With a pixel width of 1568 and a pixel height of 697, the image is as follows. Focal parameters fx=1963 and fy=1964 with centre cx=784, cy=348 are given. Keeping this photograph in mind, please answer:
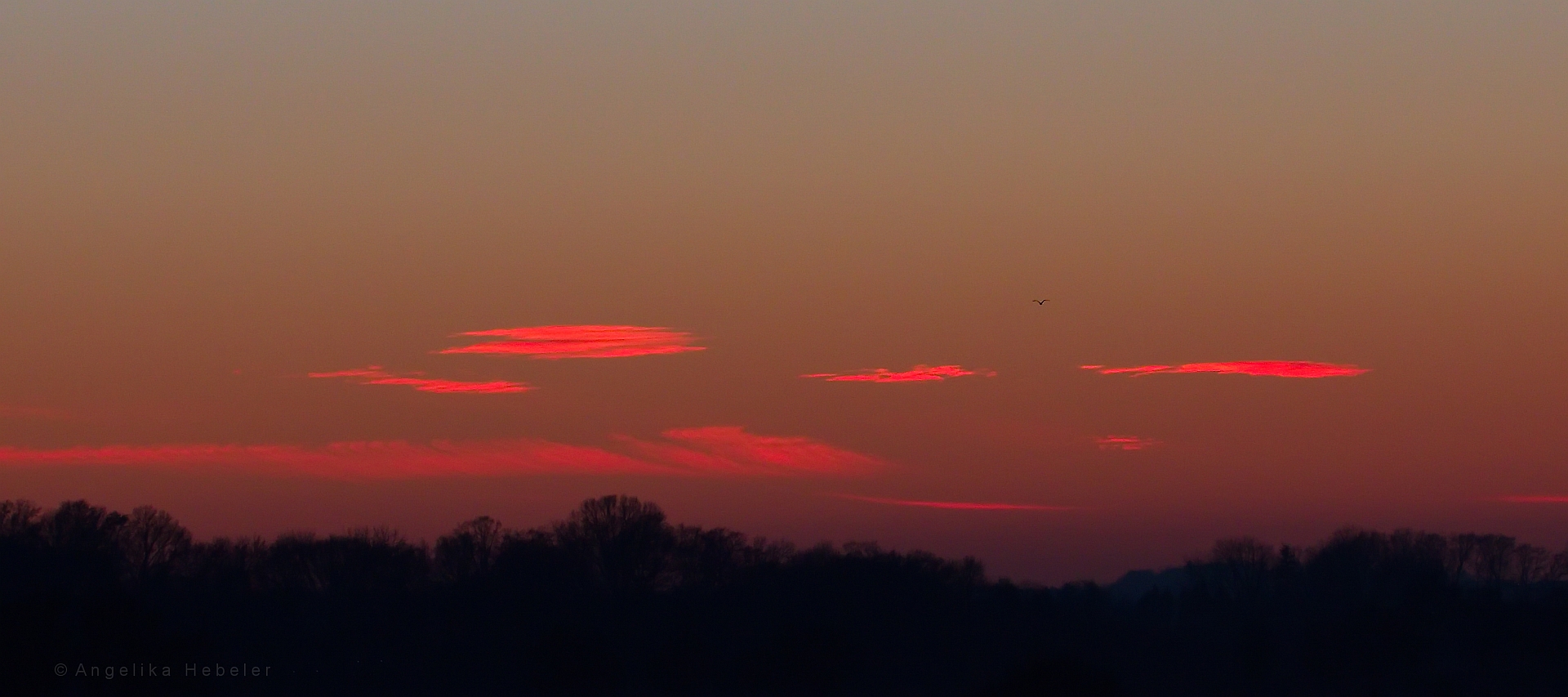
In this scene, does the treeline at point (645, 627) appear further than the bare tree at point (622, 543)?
No

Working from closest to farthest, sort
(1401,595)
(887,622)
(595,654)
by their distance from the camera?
(595,654)
(887,622)
(1401,595)

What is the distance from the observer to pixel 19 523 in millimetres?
152125

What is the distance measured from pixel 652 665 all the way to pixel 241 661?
74.8ft

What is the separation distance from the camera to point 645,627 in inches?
5153

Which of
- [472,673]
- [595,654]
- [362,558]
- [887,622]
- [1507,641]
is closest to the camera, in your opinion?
[595,654]

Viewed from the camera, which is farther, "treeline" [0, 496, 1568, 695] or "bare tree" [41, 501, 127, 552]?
"bare tree" [41, 501, 127, 552]

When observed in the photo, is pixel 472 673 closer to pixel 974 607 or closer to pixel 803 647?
pixel 803 647

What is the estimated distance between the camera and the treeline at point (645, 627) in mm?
80438

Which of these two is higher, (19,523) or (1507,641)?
Answer: (19,523)

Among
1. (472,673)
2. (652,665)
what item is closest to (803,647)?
(652,665)

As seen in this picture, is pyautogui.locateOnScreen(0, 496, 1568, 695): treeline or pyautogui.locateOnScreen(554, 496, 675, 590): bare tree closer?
pyautogui.locateOnScreen(0, 496, 1568, 695): treeline

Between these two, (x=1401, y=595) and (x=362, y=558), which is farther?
(x=1401, y=595)

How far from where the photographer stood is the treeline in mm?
80438

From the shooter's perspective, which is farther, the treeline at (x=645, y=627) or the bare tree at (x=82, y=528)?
the bare tree at (x=82, y=528)
